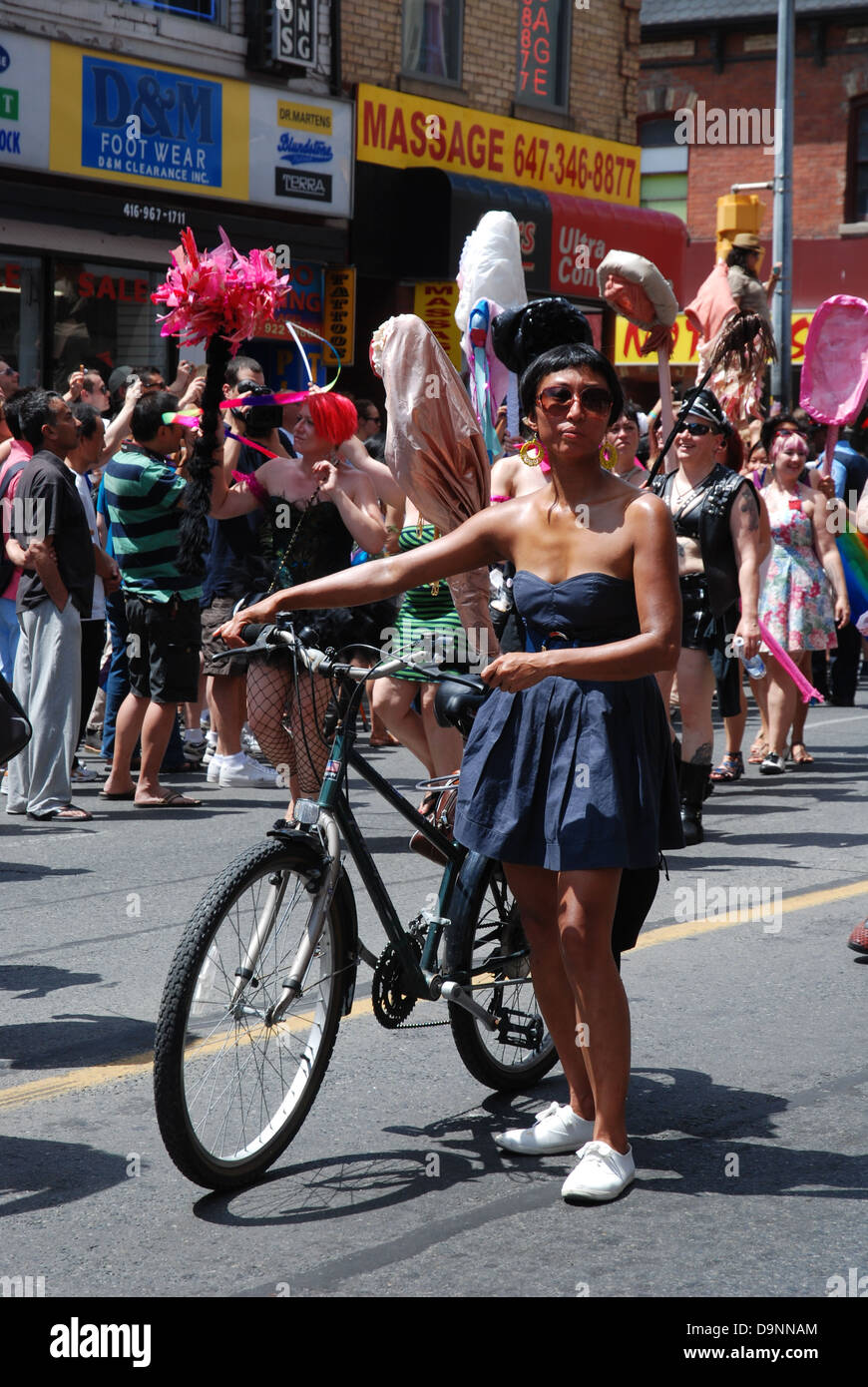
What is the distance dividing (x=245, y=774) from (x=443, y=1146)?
583cm

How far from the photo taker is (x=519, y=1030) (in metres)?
4.59

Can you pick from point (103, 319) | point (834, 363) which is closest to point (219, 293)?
point (834, 363)

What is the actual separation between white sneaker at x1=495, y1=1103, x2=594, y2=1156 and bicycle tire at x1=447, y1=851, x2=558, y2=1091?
343 millimetres

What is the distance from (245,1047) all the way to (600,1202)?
870 millimetres

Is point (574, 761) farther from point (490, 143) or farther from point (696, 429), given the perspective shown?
point (490, 143)

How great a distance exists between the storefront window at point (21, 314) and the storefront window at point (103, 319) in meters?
0.17

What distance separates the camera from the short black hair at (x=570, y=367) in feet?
13.0

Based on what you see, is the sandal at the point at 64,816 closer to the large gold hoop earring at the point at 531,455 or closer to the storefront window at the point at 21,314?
the large gold hoop earring at the point at 531,455

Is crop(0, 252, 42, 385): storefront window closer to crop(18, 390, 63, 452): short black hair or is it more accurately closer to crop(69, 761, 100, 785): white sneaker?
crop(69, 761, 100, 785): white sneaker

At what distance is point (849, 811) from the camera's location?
9.38m

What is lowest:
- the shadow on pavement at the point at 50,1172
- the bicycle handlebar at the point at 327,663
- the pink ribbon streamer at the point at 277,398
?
the shadow on pavement at the point at 50,1172

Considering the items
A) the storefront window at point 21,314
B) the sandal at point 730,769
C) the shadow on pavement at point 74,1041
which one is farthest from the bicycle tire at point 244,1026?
the storefront window at point 21,314
